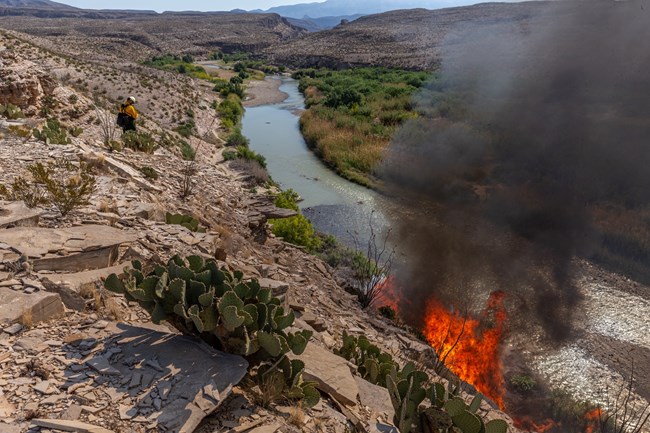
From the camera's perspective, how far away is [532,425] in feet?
27.9

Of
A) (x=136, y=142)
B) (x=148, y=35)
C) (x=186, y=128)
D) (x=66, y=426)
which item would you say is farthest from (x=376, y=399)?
(x=148, y=35)

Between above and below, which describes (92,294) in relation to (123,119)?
below

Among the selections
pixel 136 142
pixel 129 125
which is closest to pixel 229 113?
pixel 129 125

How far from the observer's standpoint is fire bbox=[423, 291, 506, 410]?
941 centimetres

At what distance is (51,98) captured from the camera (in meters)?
14.8

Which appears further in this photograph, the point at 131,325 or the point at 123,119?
the point at 123,119

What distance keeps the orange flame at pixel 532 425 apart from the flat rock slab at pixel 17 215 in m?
9.08

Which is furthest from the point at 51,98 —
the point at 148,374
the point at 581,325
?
the point at 581,325

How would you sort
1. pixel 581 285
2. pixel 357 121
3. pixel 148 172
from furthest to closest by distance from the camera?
pixel 357 121 < pixel 581 285 < pixel 148 172

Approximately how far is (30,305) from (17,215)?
96.6 inches

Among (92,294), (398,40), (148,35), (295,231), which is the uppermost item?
(148,35)

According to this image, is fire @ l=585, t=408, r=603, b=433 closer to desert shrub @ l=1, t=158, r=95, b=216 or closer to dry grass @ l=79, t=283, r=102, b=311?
dry grass @ l=79, t=283, r=102, b=311

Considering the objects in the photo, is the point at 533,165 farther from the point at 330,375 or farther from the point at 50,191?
the point at 50,191

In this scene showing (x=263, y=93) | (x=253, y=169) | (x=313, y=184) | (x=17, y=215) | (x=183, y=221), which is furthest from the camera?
(x=263, y=93)
